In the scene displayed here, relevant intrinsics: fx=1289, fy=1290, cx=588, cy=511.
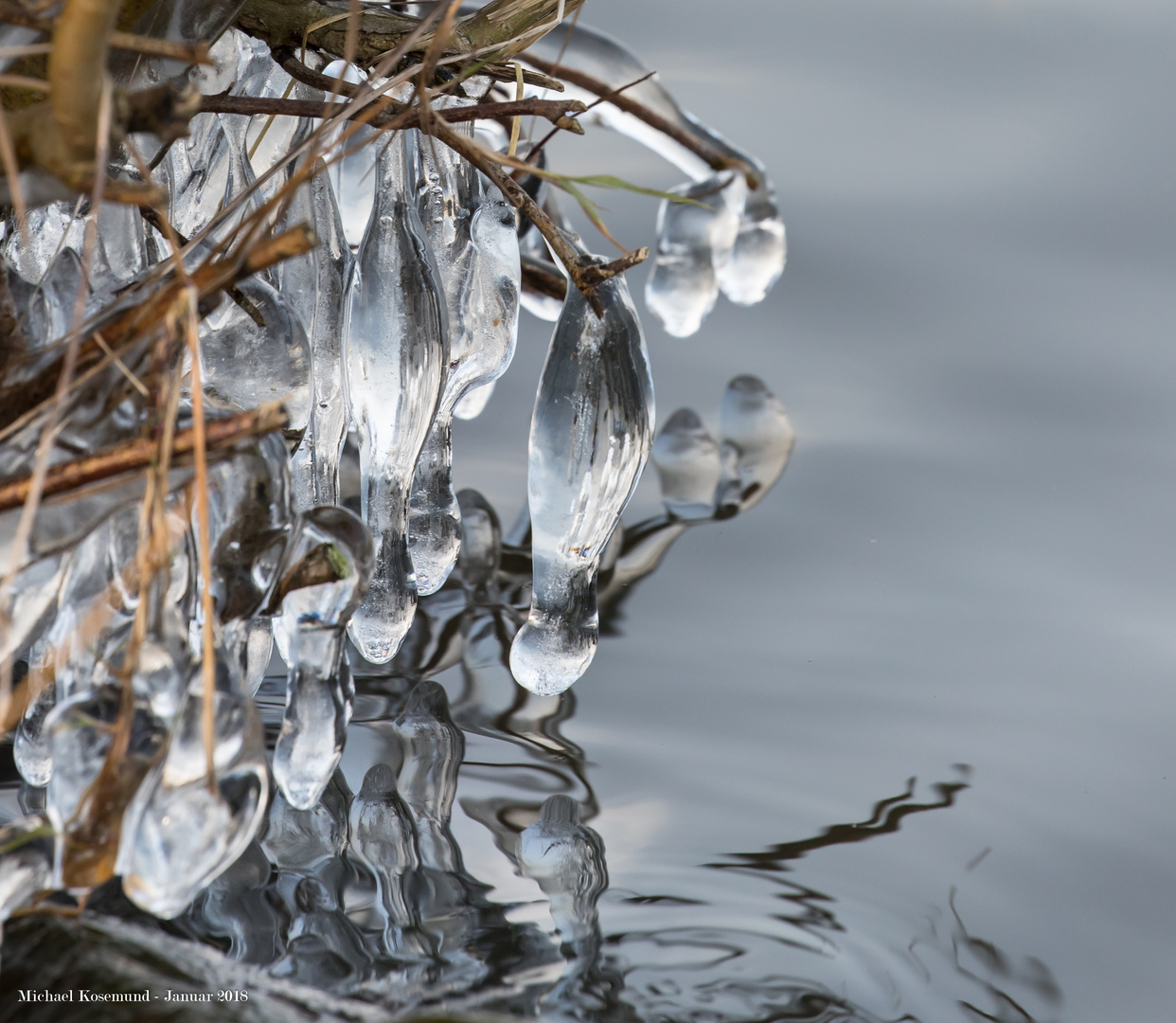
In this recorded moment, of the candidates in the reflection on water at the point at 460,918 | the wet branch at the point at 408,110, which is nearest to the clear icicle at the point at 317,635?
the reflection on water at the point at 460,918

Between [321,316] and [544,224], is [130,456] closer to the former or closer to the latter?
[544,224]

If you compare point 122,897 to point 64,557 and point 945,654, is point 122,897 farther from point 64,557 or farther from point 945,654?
point 945,654

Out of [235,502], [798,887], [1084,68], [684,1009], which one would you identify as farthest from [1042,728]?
[1084,68]

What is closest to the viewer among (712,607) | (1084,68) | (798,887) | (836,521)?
(798,887)

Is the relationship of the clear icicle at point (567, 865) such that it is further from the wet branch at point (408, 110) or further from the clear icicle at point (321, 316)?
the wet branch at point (408, 110)

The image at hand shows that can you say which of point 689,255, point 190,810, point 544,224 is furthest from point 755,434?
point 190,810

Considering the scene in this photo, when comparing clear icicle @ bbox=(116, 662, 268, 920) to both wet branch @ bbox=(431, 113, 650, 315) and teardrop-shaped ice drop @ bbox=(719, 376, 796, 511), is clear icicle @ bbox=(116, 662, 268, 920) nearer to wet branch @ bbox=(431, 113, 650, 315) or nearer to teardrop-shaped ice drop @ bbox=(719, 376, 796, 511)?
wet branch @ bbox=(431, 113, 650, 315)
